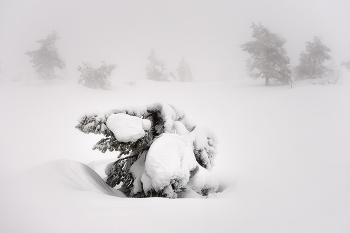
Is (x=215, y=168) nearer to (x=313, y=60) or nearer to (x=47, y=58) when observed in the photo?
(x=313, y=60)

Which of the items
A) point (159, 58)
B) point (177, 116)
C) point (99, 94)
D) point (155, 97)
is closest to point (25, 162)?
point (177, 116)

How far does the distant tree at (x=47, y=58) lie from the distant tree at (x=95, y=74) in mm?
4692

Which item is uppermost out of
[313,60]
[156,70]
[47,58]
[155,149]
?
[47,58]

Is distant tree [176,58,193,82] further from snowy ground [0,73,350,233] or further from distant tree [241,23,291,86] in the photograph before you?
distant tree [241,23,291,86]

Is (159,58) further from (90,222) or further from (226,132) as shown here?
(90,222)

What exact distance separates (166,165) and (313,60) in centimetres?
2030

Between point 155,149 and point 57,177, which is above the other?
point 155,149

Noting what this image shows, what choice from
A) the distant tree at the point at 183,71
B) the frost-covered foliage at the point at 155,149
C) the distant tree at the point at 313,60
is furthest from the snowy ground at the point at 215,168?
the distant tree at the point at 183,71

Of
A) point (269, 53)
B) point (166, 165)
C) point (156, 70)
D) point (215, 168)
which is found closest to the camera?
point (166, 165)

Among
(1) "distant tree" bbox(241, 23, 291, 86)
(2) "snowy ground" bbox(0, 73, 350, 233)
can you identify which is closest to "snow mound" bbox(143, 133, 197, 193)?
(2) "snowy ground" bbox(0, 73, 350, 233)

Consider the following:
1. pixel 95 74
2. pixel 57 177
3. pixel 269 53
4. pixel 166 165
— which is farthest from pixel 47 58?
pixel 166 165

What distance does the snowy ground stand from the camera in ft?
6.31

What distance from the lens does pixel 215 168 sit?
8234 millimetres

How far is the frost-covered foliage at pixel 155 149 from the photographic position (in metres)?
3.55
